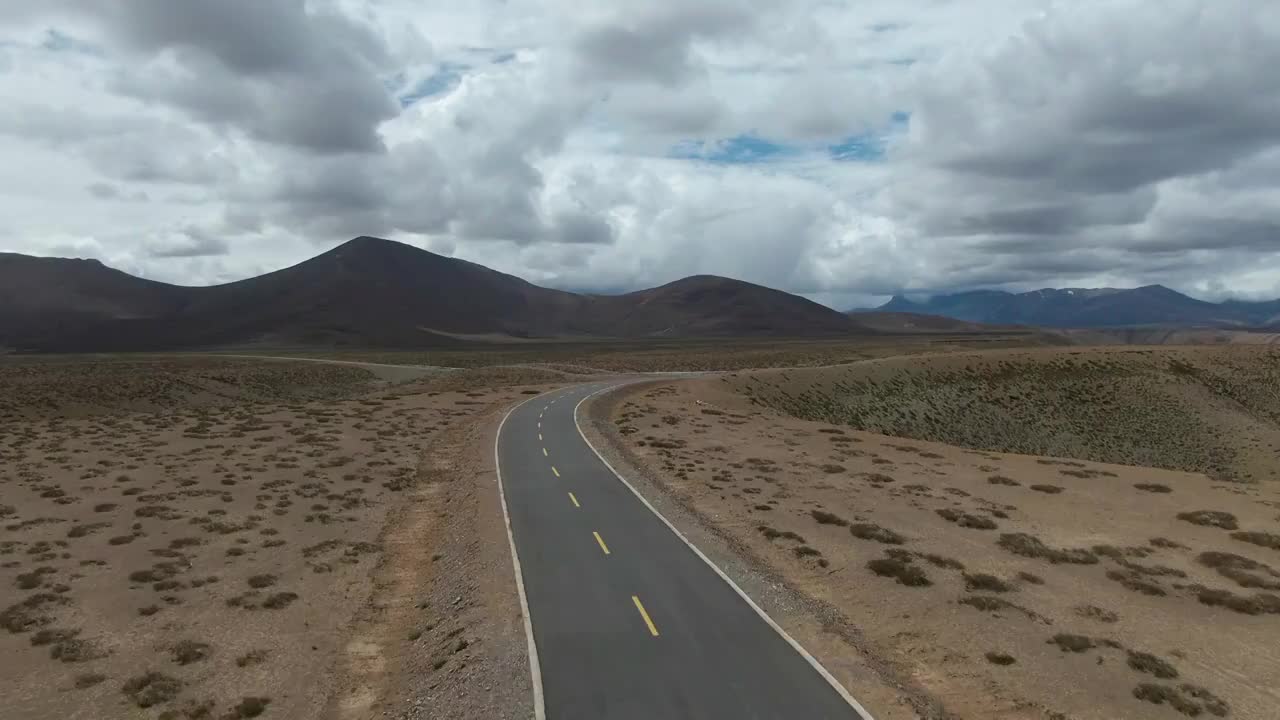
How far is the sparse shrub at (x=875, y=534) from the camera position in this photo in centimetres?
2372

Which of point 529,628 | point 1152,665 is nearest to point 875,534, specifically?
point 1152,665

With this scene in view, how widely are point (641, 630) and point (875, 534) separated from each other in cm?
1134

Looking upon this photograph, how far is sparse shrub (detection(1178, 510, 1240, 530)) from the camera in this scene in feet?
86.1

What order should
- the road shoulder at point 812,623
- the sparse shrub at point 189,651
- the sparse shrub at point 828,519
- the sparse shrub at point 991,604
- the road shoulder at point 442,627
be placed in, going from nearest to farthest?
1. the road shoulder at point 812,623
2. the road shoulder at point 442,627
3. the sparse shrub at point 189,651
4. the sparse shrub at point 991,604
5. the sparse shrub at point 828,519

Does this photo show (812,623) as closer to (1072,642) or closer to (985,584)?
(1072,642)

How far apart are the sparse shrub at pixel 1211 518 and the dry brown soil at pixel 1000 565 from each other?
0.31ft

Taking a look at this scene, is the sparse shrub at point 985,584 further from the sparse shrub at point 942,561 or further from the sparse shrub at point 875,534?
the sparse shrub at point 875,534

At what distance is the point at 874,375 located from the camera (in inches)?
3142

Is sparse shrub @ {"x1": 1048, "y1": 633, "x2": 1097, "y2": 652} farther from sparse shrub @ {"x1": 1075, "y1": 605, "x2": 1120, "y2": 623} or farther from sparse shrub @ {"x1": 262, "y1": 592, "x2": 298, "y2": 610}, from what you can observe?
sparse shrub @ {"x1": 262, "y1": 592, "x2": 298, "y2": 610}

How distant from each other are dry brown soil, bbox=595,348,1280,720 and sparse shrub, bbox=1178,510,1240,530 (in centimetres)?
9

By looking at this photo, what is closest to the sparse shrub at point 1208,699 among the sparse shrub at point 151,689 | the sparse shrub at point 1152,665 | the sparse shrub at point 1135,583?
the sparse shrub at point 1152,665

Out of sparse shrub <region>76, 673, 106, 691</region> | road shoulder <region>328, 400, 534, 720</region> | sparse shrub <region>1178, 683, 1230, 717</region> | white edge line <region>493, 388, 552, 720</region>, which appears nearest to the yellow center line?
white edge line <region>493, 388, 552, 720</region>

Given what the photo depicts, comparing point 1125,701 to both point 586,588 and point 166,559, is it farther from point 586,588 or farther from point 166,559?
point 166,559

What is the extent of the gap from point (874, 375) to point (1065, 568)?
197 ft
